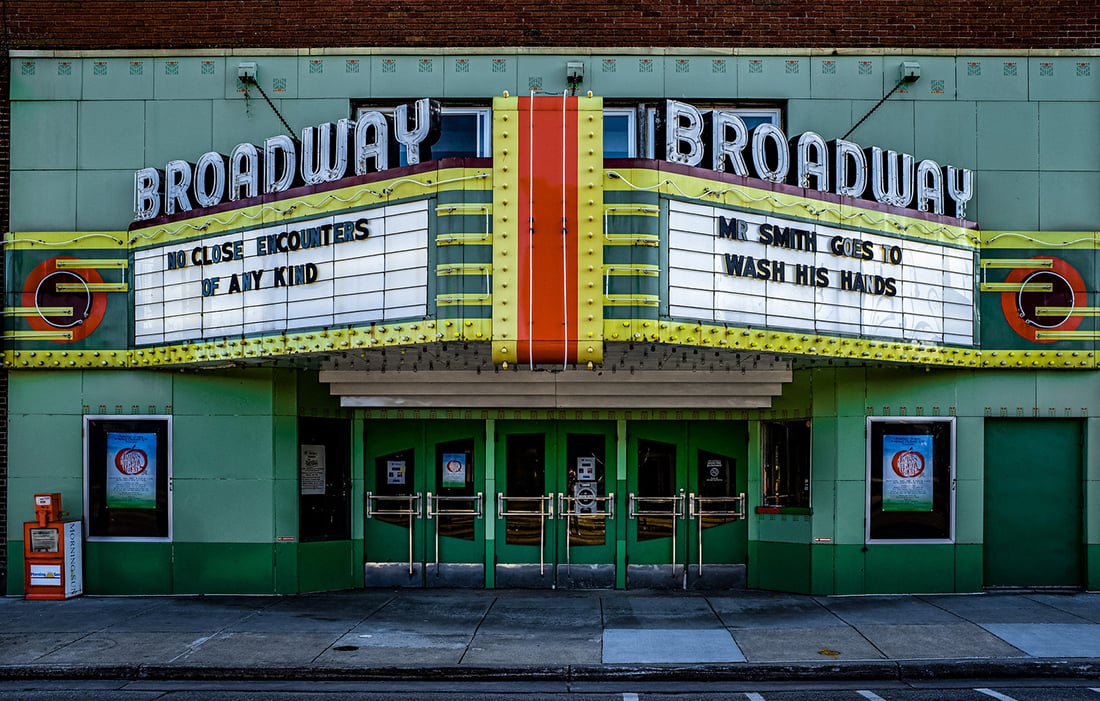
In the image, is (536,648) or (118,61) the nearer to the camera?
(536,648)

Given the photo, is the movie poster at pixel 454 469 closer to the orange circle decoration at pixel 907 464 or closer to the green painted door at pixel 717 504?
the green painted door at pixel 717 504

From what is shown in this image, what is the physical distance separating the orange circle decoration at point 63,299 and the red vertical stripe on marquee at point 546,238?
6907 millimetres

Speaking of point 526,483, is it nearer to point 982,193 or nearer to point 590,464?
point 590,464

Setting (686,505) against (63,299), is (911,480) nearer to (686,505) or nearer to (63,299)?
(686,505)

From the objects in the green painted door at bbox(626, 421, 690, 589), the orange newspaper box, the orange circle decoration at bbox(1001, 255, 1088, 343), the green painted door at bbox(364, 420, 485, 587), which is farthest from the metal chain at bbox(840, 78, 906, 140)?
the orange newspaper box

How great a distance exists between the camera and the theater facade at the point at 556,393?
14.6 metres

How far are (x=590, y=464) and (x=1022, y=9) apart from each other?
884 cm

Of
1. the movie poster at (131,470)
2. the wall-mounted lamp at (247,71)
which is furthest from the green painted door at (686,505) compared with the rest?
the wall-mounted lamp at (247,71)

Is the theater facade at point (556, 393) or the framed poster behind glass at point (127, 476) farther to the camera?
the framed poster behind glass at point (127, 476)

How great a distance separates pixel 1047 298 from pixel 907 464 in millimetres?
2969

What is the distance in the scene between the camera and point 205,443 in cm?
1495

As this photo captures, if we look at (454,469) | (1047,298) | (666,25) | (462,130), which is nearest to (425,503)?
(454,469)

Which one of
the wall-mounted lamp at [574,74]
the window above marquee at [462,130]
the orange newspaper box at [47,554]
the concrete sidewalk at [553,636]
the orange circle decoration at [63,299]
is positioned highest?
the wall-mounted lamp at [574,74]

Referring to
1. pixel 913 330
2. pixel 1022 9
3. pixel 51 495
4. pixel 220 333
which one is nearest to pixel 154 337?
pixel 220 333
